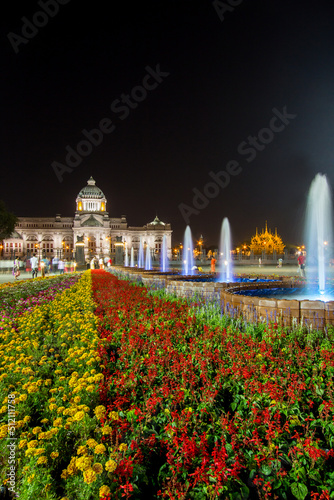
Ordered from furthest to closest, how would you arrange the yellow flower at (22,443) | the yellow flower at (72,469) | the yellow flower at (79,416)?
the yellow flower at (79,416) < the yellow flower at (22,443) < the yellow flower at (72,469)

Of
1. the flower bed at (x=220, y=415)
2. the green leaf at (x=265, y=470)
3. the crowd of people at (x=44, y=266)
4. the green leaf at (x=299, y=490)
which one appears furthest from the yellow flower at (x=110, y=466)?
the crowd of people at (x=44, y=266)

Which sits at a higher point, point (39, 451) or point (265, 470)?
point (39, 451)

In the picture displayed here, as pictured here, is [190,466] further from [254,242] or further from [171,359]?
[254,242]

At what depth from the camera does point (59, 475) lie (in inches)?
106

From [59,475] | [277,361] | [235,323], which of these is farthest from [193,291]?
[59,475]

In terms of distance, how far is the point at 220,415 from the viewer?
355 centimetres

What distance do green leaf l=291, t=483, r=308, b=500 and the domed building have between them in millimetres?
93732

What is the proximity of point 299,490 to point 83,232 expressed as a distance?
96.7 meters

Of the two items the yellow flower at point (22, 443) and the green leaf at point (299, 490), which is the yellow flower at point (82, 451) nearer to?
the yellow flower at point (22, 443)

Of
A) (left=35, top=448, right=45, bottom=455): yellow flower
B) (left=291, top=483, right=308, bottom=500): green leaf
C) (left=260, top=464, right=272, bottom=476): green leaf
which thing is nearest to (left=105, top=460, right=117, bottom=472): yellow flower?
(left=35, top=448, right=45, bottom=455): yellow flower

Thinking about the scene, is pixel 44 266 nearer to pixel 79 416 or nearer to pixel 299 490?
pixel 79 416

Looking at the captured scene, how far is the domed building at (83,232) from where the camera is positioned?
318 ft

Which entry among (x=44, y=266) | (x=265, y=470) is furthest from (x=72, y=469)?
(x=44, y=266)

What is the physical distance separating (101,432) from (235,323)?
4471 mm
